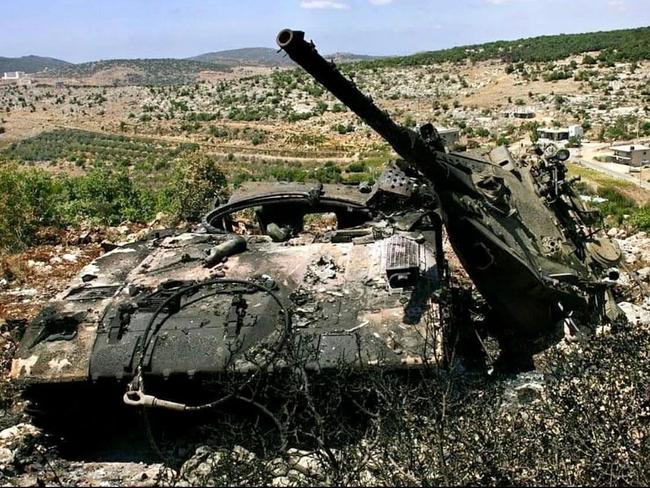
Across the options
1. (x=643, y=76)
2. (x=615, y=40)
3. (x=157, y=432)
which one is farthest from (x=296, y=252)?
(x=615, y=40)

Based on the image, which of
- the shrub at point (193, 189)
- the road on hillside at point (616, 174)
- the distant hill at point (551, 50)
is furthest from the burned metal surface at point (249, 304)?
the distant hill at point (551, 50)

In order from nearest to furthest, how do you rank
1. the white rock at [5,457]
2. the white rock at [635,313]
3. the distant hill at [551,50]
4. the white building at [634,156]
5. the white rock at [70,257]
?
1. the white rock at [5,457]
2. the white rock at [635,313]
3. the white rock at [70,257]
4. the white building at [634,156]
5. the distant hill at [551,50]

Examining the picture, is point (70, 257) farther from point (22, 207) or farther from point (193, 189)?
point (193, 189)

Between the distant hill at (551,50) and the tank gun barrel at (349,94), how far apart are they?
2303 inches

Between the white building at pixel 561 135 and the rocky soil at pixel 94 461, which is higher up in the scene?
the rocky soil at pixel 94 461

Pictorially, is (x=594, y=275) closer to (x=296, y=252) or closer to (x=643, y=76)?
(x=296, y=252)

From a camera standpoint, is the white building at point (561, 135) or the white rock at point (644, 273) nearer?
the white rock at point (644, 273)

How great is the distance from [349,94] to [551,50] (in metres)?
73.8

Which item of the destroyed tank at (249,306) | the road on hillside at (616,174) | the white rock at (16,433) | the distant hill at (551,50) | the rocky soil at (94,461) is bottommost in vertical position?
the road on hillside at (616,174)

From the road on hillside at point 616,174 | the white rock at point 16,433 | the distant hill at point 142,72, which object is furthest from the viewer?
the distant hill at point 142,72

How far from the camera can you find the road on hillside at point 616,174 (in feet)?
96.6

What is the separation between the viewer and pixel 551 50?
74812mm

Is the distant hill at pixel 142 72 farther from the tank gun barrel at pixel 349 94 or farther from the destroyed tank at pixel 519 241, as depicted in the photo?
the tank gun barrel at pixel 349 94

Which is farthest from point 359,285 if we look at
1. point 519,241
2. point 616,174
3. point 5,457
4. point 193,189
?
point 616,174
